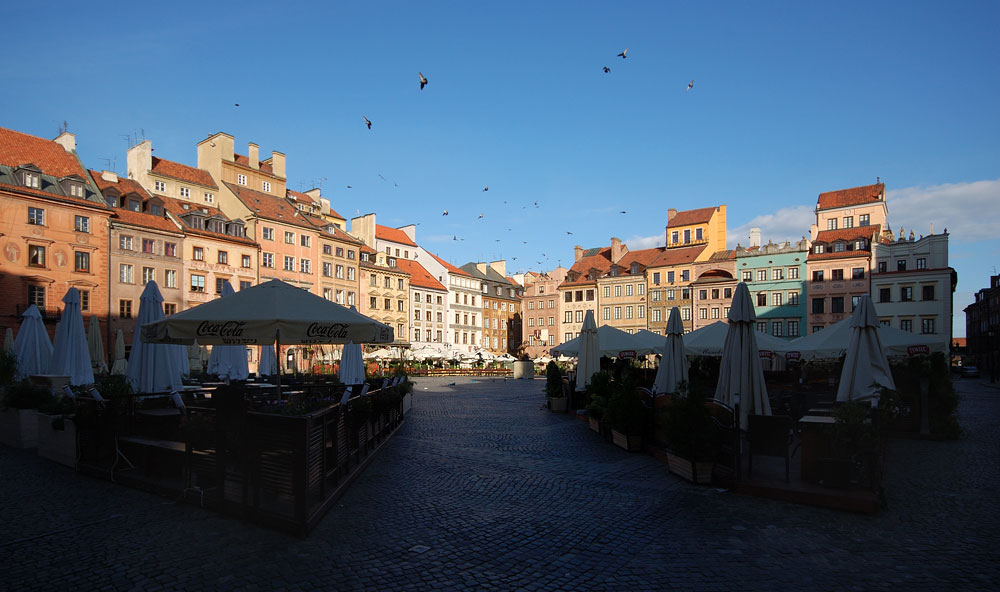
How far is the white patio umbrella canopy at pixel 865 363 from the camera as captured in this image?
11836 millimetres

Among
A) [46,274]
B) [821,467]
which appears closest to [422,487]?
[821,467]

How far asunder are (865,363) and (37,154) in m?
51.2

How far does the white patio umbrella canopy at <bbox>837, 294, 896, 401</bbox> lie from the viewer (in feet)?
38.8

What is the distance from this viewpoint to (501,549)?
6.51m

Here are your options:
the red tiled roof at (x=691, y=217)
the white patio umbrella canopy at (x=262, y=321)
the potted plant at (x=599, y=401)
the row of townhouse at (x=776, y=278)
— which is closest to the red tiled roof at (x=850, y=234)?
the row of townhouse at (x=776, y=278)

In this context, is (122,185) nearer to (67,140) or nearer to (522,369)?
(67,140)

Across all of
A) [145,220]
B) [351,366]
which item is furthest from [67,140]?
[351,366]

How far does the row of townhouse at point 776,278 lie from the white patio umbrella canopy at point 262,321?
53109 mm

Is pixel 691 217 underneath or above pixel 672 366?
above

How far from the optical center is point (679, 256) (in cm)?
6931

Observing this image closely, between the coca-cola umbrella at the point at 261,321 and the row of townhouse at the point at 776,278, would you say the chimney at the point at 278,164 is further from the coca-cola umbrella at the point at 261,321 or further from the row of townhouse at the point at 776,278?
the coca-cola umbrella at the point at 261,321

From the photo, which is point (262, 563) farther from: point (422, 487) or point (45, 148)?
point (45, 148)

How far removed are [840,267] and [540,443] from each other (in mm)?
56900

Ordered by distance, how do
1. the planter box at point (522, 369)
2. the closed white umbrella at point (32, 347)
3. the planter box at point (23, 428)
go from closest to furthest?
the planter box at point (23, 428) → the closed white umbrella at point (32, 347) → the planter box at point (522, 369)
